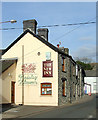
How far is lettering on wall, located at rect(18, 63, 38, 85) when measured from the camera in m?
22.2

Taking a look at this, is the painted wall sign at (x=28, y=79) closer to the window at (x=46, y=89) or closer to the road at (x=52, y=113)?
the window at (x=46, y=89)

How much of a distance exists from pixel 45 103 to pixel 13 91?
3702mm

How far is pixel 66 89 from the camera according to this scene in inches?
925

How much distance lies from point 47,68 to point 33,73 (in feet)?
5.34

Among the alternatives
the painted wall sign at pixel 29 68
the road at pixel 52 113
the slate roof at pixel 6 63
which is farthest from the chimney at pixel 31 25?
the road at pixel 52 113

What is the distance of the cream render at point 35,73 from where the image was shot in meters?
21.3

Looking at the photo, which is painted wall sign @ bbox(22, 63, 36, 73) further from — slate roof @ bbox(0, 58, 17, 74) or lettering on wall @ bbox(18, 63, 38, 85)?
slate roof @ bbox(0, 58, 17, 74)

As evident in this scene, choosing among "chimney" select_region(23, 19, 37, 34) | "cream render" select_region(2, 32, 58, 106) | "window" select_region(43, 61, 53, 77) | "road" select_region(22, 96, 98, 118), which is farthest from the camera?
"chimney" select_region(23, 19, 37, 34)

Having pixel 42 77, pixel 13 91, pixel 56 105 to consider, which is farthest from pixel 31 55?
pixel 56 105

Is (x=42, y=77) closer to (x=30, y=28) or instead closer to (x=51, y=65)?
(x=51, y=65)

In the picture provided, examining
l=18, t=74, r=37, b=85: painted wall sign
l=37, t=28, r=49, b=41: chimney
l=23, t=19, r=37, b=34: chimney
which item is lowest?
l=18, t=74, r=37, b=85: painted wall sign

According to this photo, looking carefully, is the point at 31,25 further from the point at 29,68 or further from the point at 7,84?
the point at 7,84

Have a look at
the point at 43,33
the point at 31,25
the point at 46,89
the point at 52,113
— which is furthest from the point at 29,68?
the point at 52,113

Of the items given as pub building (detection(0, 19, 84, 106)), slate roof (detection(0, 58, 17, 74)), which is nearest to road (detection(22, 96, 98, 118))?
pub building (detection(0, 19, 84, 106))
